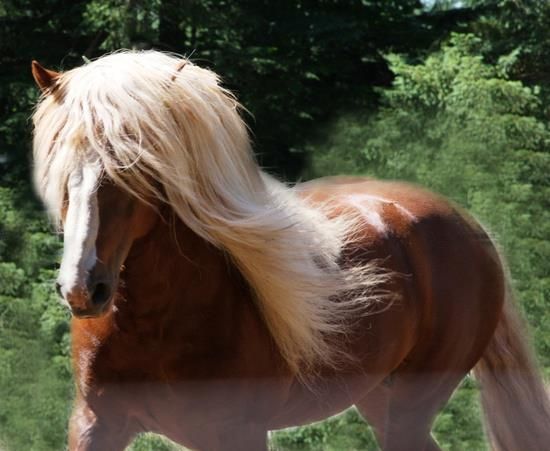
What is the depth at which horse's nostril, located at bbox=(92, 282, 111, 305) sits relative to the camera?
2.20m

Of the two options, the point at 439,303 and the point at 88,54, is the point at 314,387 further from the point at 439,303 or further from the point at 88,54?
the point at 88,54

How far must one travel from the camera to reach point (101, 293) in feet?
7.27

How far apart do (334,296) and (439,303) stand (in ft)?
2.00

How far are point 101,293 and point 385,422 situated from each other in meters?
1.49

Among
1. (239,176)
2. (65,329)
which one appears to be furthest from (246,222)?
(65,329)

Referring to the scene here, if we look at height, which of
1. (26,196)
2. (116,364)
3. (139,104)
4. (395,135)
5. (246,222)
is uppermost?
(139,104)

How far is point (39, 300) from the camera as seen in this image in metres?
6.27

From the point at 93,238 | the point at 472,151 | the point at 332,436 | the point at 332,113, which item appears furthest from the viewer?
the point at 332,113

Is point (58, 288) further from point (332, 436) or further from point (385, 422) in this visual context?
point (332, 436)

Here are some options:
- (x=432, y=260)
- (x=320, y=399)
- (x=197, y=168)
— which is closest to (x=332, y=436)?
(x=432, y=260)

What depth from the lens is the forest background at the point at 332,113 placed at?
611 cm

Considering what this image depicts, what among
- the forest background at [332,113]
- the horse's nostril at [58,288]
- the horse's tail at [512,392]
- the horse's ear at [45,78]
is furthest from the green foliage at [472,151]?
the horse's nostril at [58,288]

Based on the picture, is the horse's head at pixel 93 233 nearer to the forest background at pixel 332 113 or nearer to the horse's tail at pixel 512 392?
the horse's tail at pixel 512 392

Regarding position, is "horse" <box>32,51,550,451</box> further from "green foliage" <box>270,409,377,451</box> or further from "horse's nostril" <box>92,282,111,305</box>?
"green foliage" <box>270,409,377,451</box>
